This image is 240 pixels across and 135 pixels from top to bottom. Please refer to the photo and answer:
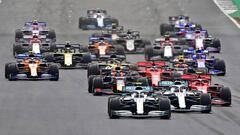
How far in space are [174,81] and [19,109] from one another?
7.51m

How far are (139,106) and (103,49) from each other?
2549cm

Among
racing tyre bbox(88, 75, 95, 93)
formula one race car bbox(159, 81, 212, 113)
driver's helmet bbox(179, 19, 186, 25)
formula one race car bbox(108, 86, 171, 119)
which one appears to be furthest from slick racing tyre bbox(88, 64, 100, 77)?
driver's helmet bbox(179, 19, 186, 25)

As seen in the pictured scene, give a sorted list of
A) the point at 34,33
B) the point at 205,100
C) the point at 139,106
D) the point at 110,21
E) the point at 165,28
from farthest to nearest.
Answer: the point at 110,21
the point at 165,28
the point at 34,33
the point at 205,100
the point at 139,106

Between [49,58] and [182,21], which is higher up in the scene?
[182,21]

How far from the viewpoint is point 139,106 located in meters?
45.2

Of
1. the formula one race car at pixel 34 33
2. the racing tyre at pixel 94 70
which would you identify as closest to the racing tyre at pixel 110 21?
the formula one race car at pixel 34 33

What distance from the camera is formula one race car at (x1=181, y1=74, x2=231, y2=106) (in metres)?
49.2

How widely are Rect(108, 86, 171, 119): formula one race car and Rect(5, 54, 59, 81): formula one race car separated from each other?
13481 mm

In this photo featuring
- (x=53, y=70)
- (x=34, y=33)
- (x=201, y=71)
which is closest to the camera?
(x=201, y=71)

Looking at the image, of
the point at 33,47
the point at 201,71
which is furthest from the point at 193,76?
the point at 33,47

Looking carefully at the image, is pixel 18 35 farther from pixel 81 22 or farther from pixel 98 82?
pixel 98 82

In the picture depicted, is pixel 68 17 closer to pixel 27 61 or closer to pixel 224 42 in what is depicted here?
pixel 224 42

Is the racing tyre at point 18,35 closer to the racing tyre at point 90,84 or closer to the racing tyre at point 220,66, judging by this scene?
the racing tyre at point 220,66

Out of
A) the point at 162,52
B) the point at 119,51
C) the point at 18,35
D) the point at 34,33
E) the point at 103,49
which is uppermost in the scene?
the point at 34,33
